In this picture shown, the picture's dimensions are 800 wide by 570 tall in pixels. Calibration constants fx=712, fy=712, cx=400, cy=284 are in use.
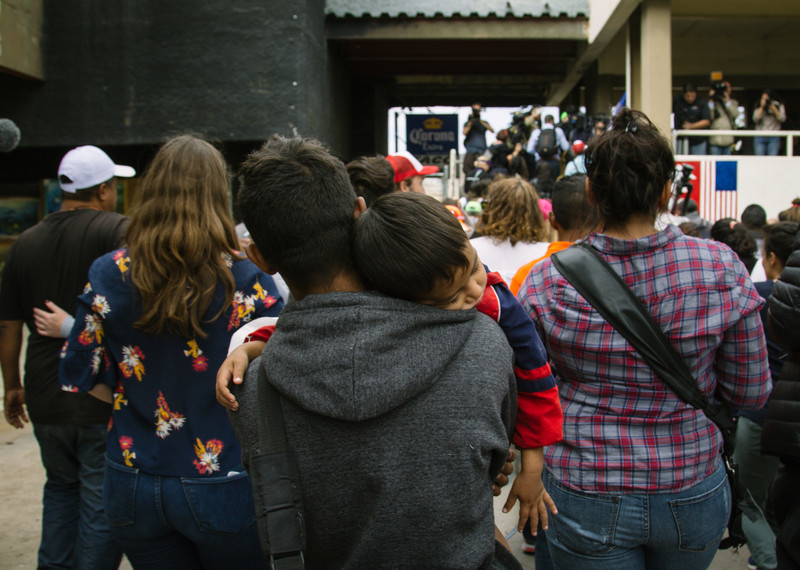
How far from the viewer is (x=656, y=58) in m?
10.7

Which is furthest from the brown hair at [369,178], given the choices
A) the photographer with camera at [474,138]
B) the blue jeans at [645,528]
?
the photographer with camera at [474,138]

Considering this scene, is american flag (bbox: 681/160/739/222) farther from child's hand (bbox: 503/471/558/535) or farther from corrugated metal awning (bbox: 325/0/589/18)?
child's hand (bbox: 503/471/558/535)

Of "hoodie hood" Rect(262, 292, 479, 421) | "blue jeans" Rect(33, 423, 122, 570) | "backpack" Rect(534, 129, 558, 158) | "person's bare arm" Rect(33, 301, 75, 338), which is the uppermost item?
"backpack" Rect(534, 129, 558, 158)

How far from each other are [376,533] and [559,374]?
991 millimetres

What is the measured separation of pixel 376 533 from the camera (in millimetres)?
1437

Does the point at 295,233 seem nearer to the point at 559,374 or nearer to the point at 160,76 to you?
the point at 559,374

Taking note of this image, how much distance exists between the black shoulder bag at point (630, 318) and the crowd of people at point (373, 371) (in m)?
0.03

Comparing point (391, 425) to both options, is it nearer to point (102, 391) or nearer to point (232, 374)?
point (232, 374)

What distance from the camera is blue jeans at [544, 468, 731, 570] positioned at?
6.82 ft

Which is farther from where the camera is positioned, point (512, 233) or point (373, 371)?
point (512, 233)

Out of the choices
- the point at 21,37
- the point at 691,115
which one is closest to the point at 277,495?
the point at 21,37

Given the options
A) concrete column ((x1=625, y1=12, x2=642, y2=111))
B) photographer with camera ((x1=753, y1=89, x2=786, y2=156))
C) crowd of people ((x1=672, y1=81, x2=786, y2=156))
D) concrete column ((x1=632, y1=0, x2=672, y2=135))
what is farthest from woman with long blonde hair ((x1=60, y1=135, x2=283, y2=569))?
photographer with camera ((x1=753, y1=89, x2=786, y2=156))

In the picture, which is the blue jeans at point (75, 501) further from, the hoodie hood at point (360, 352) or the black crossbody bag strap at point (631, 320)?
the black crossbody bag strap at point (631, 320)

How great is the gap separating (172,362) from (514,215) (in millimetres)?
2361
